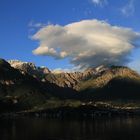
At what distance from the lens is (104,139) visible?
653 ft

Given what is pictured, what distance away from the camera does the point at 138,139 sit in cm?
19275

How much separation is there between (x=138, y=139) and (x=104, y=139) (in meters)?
17.3

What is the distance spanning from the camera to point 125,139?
644 ft

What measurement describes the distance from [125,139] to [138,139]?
22.7 ft

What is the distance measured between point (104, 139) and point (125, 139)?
1060 cm
